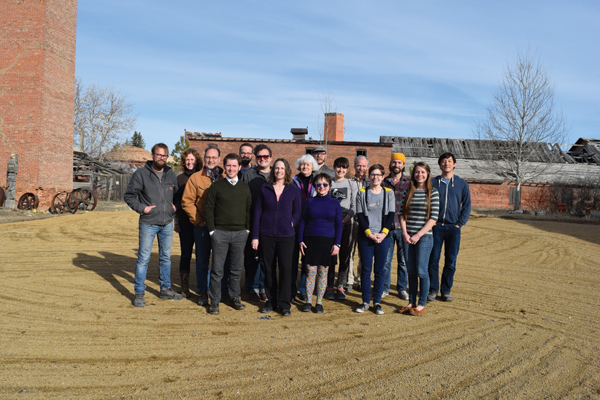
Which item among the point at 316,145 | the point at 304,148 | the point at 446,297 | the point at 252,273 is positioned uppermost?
the point at 316,145

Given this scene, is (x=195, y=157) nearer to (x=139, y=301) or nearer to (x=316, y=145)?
(x=139, y=301)

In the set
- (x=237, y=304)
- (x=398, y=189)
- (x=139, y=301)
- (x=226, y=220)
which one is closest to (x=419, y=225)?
(x=398, y=189)

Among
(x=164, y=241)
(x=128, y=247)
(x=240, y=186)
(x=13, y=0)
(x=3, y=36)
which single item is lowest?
(x=128, y=247)

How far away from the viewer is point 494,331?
454 centimetres

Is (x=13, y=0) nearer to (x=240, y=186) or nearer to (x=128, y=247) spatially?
(x=128, y=247)

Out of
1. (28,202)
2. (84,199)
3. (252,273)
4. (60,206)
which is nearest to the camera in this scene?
(252,273)

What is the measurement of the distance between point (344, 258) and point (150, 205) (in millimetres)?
2868

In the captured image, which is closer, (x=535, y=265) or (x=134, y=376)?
(x=134, y=376)

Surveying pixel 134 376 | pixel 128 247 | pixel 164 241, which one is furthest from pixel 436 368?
pixel 128 247

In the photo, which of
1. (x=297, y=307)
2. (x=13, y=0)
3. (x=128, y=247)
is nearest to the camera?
(x=297, y=307)

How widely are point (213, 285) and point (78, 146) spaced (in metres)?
43.6

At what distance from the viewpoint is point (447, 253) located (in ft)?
18.8

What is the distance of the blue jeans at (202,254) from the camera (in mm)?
5418

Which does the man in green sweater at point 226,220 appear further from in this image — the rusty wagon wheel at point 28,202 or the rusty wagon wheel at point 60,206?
the rusty wagon wheel at point 28,202
